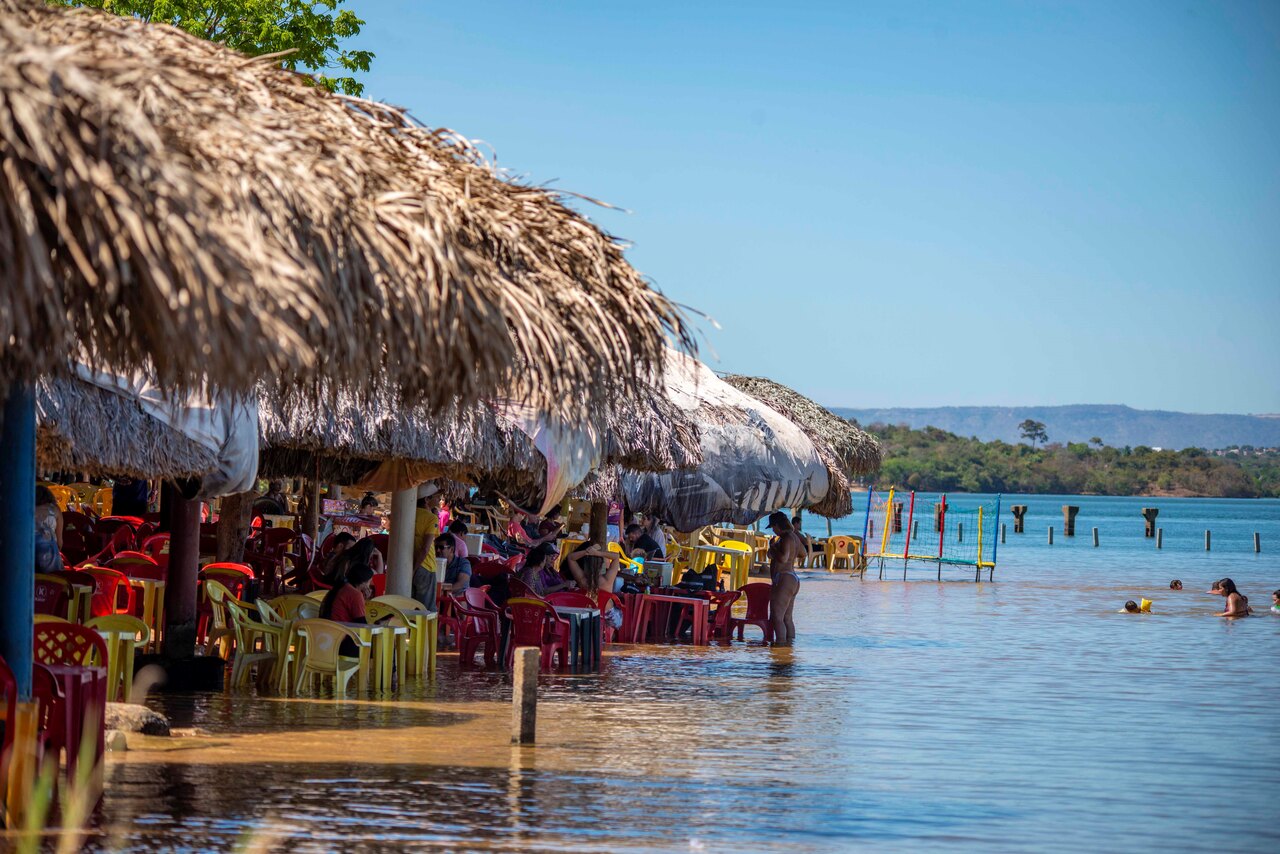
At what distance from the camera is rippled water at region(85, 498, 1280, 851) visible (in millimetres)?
6855

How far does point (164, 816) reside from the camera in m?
6.59

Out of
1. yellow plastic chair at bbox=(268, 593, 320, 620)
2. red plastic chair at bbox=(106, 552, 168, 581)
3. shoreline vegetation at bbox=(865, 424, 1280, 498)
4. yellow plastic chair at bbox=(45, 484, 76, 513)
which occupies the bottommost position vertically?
yellow plastic chair at bbox=(268, 593, 320, 620)

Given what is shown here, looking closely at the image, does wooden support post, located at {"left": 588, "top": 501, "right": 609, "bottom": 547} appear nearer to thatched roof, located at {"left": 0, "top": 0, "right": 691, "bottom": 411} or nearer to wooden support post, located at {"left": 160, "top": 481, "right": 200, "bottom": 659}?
wooden support post, located at {"left": 160, "top": 481, "right": 200, "bottom": 659}

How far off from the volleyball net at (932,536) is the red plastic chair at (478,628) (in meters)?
18.5

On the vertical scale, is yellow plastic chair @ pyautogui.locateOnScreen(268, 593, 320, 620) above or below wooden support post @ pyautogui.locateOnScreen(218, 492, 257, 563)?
below

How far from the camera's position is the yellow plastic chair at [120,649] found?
8883 mm

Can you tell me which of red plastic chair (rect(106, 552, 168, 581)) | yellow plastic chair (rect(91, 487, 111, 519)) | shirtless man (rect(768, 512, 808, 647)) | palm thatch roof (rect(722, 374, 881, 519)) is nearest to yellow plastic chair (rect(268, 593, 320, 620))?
red plastic chair (rect(106, 552, 168, 581))

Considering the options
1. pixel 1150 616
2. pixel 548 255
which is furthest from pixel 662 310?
pixel 1150 616

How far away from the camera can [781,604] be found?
16438mm

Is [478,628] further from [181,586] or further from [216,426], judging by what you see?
[216,426]

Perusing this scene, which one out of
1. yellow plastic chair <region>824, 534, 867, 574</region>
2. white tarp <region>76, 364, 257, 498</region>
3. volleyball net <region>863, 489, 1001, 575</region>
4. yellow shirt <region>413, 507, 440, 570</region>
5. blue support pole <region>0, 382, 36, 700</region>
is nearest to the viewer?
blue support pole <region>0, 382, 36, 700</region>

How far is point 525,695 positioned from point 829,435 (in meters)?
18.1

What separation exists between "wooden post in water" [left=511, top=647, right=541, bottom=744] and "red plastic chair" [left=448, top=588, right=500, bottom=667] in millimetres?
4358

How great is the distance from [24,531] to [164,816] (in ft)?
4.69
